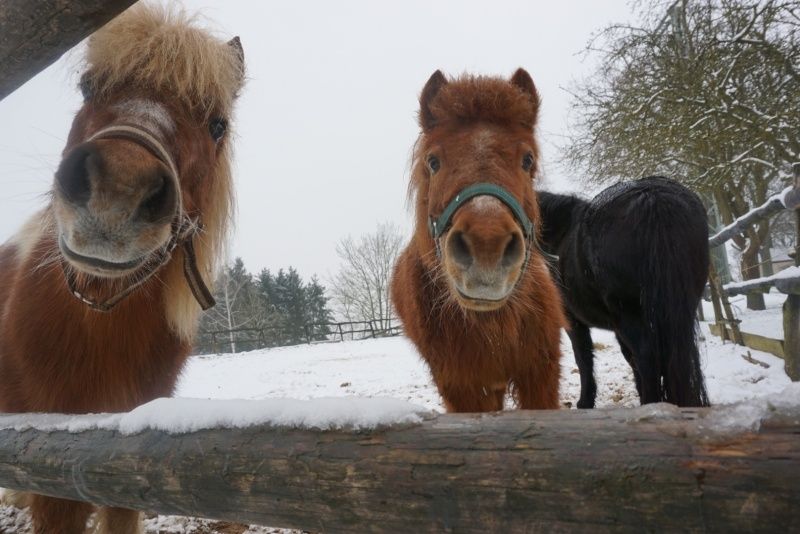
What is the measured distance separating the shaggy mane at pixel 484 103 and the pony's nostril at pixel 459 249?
0.94 meters

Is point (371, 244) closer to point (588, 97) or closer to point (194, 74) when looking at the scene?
point (588, 97)

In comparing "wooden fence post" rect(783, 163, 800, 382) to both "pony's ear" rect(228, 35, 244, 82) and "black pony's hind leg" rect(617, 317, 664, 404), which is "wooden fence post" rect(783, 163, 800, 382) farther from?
"pony's ear" rect(228, 35, 244, 82)

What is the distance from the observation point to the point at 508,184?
2229 mm

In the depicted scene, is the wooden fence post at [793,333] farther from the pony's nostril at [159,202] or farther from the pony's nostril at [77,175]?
the pony's nostril at [77,175]

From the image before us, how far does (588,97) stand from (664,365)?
30.2 ft

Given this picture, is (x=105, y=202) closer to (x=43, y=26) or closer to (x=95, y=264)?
(x=95, y=264)

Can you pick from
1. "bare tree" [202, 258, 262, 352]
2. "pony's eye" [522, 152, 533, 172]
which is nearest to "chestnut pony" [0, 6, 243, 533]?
"pony's eye" [522, 152, 533, 172]

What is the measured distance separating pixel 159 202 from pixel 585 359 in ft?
13.5

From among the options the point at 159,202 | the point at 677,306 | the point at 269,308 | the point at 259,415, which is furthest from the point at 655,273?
the point at 269,308

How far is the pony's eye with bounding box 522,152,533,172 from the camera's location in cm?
256

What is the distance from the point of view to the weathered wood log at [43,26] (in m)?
1.14

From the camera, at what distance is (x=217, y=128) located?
7.62ft

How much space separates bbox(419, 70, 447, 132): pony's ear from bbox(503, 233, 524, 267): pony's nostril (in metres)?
1.17

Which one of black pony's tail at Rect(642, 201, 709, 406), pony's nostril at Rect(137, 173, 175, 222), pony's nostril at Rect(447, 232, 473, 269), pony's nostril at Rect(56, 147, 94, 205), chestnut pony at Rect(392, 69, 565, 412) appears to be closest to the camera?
pony's nostril at Rect(56, 147, 94, 205)
